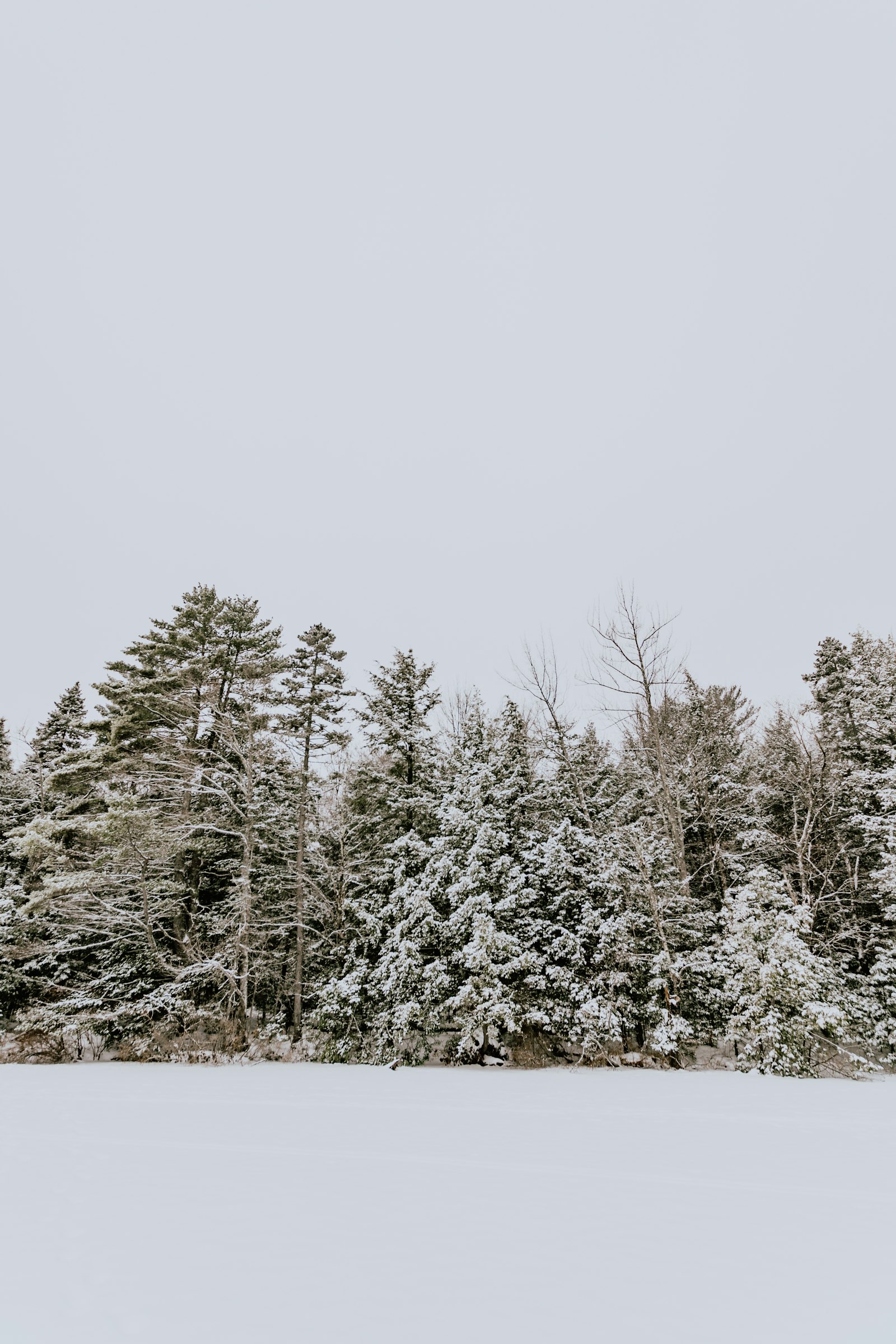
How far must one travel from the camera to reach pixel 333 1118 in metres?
8.58

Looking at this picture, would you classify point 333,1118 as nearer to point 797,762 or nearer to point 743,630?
point 797,762

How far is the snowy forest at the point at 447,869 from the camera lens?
14500mm

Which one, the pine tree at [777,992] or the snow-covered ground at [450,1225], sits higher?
the pine tree at [777,992]

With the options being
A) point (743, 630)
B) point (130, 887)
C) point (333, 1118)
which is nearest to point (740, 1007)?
point (333, 1118)

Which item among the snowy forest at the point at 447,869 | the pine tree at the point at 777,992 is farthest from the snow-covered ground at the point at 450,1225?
the snowy forest at the point at 447,869

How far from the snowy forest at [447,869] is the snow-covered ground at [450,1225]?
5591mm

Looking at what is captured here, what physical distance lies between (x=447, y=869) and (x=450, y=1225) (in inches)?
437

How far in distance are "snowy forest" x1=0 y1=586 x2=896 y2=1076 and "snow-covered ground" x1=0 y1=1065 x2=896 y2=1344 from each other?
559cm

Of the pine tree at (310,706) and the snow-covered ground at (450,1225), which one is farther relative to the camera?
the pine tree at (310,706)

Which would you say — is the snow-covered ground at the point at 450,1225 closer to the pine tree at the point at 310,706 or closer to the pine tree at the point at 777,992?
the pine tree at the point at 777,992

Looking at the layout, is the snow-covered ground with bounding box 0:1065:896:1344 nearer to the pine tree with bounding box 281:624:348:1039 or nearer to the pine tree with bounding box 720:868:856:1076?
the pine tree with bounding box 720:868:856:1076

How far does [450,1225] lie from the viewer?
4.58 metres

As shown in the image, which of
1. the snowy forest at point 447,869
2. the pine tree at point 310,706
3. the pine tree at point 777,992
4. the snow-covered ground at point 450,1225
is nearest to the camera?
the snow-covered ground at point 450,1225

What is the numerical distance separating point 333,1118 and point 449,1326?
244 inches
